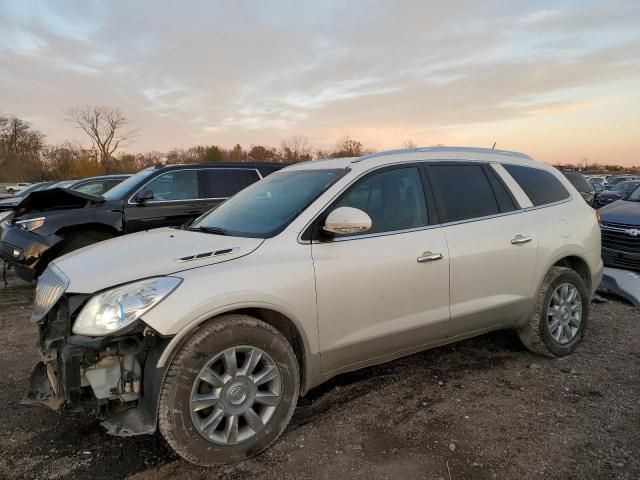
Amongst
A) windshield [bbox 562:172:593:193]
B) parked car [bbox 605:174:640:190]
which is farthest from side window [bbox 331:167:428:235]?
parked car [bbox 605:174:640:190]

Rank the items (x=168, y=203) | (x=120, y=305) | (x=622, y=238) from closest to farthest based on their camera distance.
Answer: (x=120, y=305)
(x=622, y=238)
(x=168, y=203)

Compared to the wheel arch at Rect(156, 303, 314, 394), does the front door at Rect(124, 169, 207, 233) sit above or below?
above

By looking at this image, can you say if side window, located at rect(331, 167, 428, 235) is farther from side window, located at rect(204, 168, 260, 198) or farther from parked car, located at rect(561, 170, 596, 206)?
parked car, located at rect(561, 170, 596, 206)

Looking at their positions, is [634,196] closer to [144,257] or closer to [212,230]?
[212,230]

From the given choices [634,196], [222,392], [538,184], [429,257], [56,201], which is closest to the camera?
[222,392]

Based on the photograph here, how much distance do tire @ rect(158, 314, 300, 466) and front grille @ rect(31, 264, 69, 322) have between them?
0.83 m

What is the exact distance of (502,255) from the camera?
12.7 ft

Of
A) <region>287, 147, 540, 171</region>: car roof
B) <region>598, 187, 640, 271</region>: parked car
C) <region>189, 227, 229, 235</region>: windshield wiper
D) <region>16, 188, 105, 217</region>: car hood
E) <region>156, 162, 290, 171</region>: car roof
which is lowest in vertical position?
<region>598, 187, 640, 271</region>: parked car

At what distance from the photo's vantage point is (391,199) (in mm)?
3574

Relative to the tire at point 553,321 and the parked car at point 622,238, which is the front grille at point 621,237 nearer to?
the parked car at point 622,238

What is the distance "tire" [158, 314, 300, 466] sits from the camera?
8.45 feet

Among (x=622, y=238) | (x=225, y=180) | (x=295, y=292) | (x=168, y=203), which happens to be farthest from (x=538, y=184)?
(x=168, y=203)

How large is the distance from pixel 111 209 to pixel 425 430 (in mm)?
5473

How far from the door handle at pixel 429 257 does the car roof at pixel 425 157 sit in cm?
75
